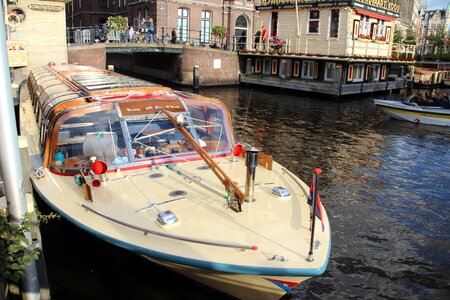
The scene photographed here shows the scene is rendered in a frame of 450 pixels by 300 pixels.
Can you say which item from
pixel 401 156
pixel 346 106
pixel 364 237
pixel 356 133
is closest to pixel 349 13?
pixel 346 106

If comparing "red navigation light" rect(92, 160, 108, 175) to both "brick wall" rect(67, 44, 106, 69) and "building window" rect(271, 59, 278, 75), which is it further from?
"building window" rect(271, 59, 278, 75)

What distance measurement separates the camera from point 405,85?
3862 cm

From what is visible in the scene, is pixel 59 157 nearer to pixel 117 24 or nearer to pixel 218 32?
pixel 117 24

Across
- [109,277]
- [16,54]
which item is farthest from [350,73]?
[109,277]

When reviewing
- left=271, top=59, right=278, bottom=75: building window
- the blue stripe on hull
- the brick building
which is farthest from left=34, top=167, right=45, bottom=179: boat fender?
the brick building

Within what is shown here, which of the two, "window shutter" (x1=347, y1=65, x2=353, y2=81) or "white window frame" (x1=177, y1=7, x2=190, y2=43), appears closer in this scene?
"window shutter" (x1=347, y1=65, x2=353, y2=81)

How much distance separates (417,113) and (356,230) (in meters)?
14.1

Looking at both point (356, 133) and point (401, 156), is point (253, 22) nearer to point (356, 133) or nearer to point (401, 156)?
point (356, 133)

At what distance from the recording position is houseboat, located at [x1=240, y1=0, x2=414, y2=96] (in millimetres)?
30422

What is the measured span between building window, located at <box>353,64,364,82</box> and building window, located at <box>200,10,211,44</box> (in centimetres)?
1614

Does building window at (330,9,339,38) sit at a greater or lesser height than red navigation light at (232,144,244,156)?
greater

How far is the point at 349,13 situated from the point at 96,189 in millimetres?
28140

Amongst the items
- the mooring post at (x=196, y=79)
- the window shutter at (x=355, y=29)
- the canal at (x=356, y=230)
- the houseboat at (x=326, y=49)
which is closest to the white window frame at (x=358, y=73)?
the houseboat at (x=326, y=49)

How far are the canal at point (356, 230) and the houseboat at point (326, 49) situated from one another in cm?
1203
